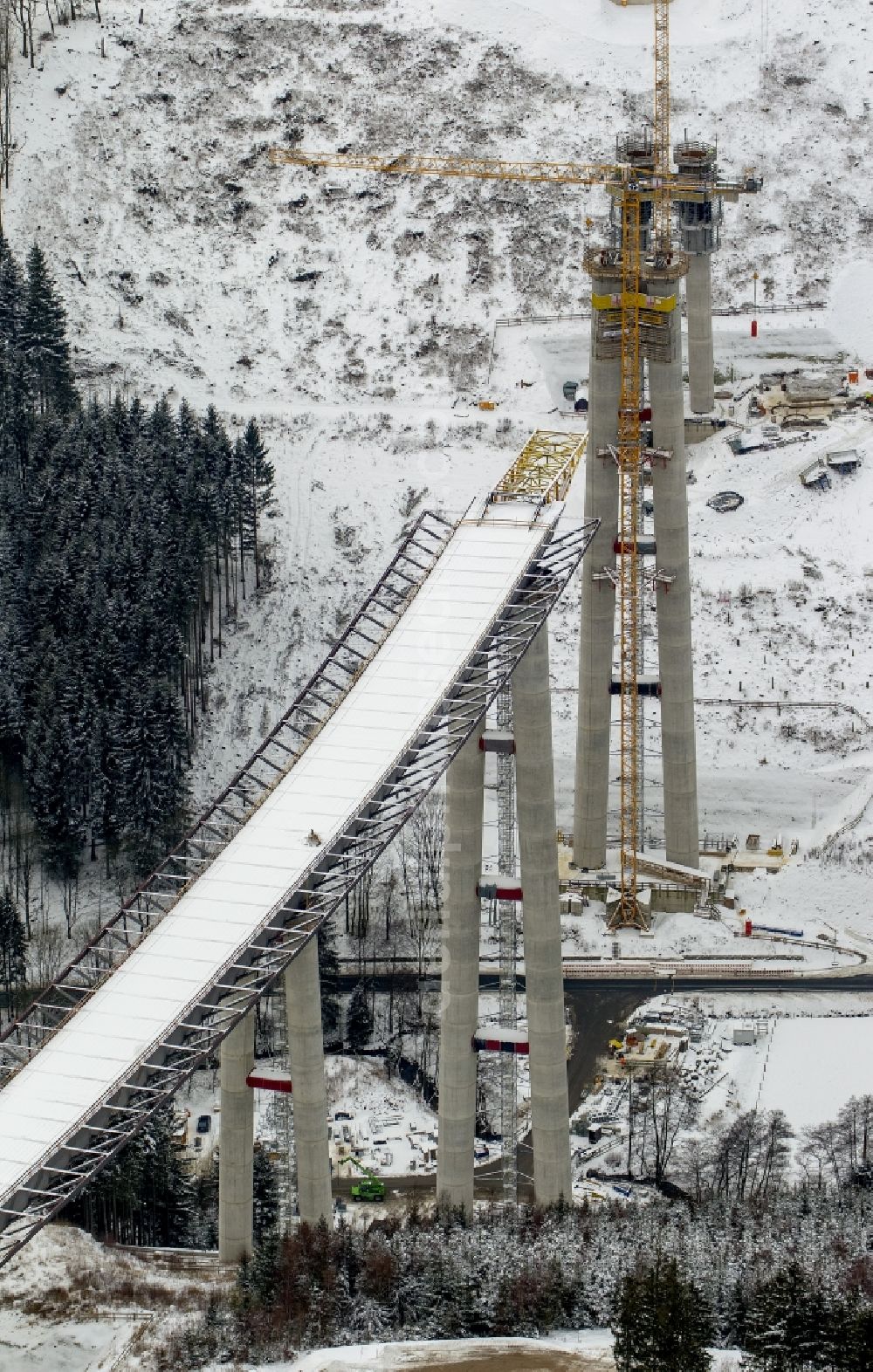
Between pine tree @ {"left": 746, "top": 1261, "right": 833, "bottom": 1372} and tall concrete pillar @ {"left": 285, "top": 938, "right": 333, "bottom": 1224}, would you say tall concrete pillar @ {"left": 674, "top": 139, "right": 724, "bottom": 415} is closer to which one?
tall concrete pillar @ {"left": 285, "top": 938, "right": 333, "bottom": 1224}

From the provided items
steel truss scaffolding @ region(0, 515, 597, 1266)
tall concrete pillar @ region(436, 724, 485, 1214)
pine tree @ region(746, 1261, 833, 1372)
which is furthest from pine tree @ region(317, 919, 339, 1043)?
pine tree @ region(746, 1261, 833, 1372)

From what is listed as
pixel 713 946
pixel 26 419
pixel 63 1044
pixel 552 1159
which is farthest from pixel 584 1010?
pixel 26 419

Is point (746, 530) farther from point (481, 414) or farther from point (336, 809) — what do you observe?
point (336, 809)

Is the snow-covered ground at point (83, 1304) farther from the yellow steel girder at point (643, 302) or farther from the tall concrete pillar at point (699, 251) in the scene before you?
the tall concrete pillar at point (699, 251)

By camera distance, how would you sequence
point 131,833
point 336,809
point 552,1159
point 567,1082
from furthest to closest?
1. point 131,833
2. point 567,1082
3. point 552,1159
4. point 336,809

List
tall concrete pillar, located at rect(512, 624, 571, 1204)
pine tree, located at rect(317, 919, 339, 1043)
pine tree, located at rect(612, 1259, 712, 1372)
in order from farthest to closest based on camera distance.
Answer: pine tree, located at rect(317, 919, 339, 1043)
tall concrete pillar, located at rect(512, 624, 571, 1204)
pine tree, located at rect(612, 1259, 712, 1372)

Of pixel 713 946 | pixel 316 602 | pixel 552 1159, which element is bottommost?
pixel 552 1159

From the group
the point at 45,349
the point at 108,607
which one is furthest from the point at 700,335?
the point at 108,607
